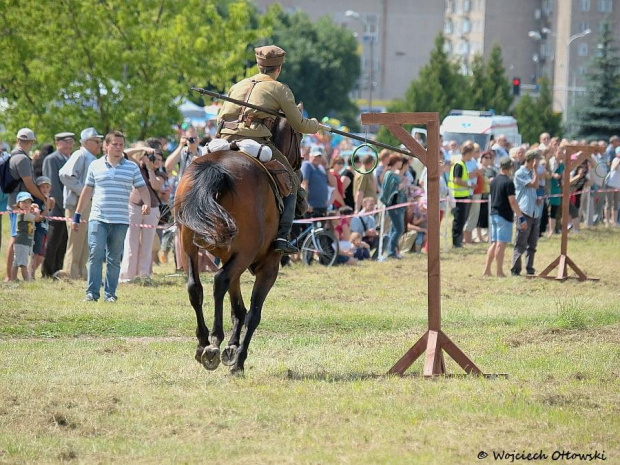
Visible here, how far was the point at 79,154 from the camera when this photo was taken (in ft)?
55.9

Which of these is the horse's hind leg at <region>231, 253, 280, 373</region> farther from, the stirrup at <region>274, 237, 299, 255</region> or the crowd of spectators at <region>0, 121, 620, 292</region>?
the crowd of spectators at <region>0, 121, 620, 292</region>

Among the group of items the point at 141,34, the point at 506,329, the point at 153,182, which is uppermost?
the point at 141,34

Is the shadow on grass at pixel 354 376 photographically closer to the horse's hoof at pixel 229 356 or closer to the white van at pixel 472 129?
the horse's hoof at pixel 229 356

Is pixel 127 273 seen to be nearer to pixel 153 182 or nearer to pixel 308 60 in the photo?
pixel 153 182

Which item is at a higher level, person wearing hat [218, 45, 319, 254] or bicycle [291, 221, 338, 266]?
person wearing hat [218, 45, 319, 254]

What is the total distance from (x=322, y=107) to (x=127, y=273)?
239ft

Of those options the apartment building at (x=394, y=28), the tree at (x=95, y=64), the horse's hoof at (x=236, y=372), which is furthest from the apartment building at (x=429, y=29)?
the horse's hoof at (x=236, y=372)

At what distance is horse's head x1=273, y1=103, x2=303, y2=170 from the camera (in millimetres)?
10367

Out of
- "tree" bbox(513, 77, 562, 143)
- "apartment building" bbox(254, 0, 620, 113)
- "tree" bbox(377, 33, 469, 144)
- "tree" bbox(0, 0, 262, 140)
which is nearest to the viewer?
"tree" bbox(0, 0, 262, 140)

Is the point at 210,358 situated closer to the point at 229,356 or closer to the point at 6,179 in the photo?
the point at 229,356

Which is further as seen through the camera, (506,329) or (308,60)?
(308,60)

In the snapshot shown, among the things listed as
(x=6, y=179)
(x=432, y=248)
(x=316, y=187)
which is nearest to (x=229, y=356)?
(x=432, y=248)

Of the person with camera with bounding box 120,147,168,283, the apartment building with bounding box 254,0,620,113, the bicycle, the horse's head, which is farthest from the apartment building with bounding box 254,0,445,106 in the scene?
the horse's head

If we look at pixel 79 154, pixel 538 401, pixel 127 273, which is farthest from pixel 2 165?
pixel 538 401
